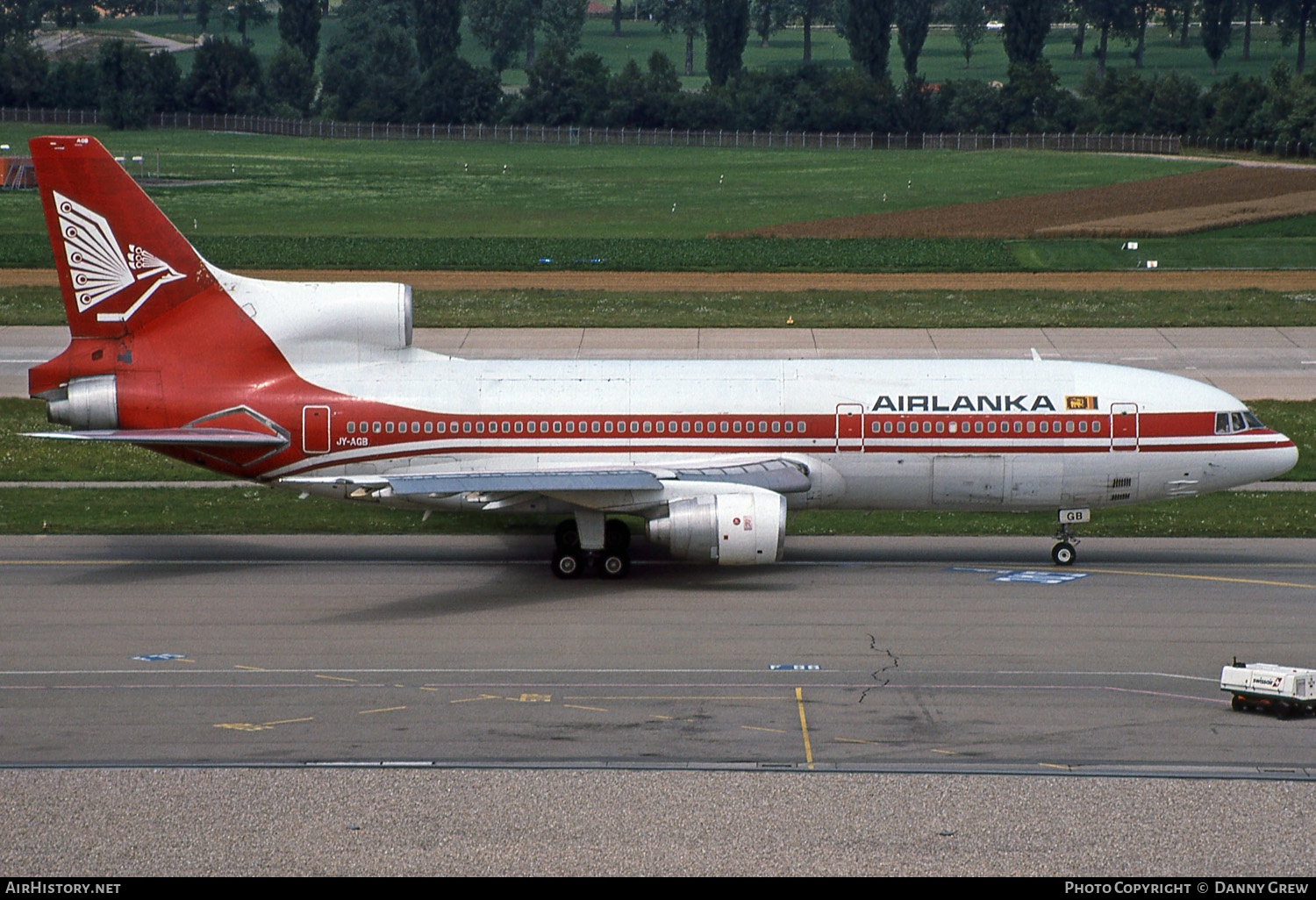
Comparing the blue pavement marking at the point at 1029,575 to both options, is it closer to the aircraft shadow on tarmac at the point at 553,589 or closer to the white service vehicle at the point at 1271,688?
the aircraft shadow on tarmac at the point at 553,589

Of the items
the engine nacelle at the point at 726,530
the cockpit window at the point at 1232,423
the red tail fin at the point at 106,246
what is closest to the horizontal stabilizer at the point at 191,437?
the red tail fin at the point at 106,246

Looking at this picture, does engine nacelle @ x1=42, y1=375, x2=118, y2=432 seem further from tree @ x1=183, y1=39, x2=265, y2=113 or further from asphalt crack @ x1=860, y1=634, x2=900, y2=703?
tree @ x1=183, y1=39, x2=265, y2=113

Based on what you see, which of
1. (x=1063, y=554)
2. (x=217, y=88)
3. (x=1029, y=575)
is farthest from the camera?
(x=217, y=88)

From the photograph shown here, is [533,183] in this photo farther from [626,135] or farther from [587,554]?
[587,554]

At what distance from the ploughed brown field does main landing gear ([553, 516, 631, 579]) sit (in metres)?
70.7

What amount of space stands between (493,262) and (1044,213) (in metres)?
45.3

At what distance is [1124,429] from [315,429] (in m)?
18.1

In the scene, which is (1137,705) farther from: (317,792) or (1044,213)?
(1044,213)

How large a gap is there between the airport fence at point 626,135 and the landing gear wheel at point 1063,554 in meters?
146

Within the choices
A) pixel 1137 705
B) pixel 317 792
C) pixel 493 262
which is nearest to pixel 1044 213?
pixel 493 262

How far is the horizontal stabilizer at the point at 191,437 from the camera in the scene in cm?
3306

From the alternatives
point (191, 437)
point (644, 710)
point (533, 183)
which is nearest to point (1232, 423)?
point (644, 710)

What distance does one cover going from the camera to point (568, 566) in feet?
113

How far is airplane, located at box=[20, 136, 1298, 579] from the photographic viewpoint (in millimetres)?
34562
